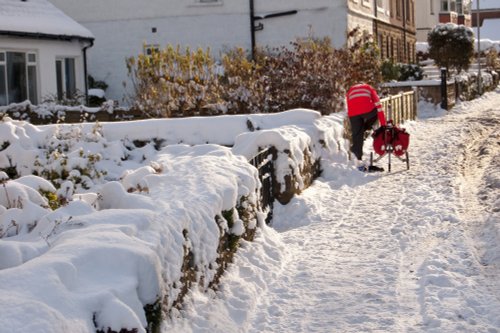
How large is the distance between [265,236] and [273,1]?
20.8 metres

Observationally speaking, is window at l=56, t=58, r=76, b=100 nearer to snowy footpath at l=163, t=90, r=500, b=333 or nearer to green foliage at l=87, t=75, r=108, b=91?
green foliage at l=87, t=75, r=108, b=91

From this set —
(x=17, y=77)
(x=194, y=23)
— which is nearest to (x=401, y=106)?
(x=194, y=23)

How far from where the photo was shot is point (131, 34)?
30.0m

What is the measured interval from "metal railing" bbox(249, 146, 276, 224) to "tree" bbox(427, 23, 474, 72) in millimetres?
29712

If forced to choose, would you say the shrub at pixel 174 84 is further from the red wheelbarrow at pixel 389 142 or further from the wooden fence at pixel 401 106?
the wooden fence at pixel 401 106

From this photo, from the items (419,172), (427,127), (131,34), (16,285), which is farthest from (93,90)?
(16,285)

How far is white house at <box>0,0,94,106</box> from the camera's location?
22.8 metres

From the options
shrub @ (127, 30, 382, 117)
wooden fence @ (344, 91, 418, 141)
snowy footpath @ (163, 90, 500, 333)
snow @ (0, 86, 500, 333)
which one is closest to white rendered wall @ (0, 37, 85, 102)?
shrub @ (127, 30, 382, 117)

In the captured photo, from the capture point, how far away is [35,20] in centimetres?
2417

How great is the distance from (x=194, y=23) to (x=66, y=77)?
5.51m

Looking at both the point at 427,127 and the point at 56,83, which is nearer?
the point at 427,127

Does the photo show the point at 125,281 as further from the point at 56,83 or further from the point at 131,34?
the point at 131,34

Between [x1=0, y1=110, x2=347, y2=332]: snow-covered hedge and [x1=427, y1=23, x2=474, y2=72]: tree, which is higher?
[x1=427, y1=23, x2=474, y2=72]: tree

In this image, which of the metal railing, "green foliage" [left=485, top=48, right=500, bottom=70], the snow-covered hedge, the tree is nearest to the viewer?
the snow-covered hedge
